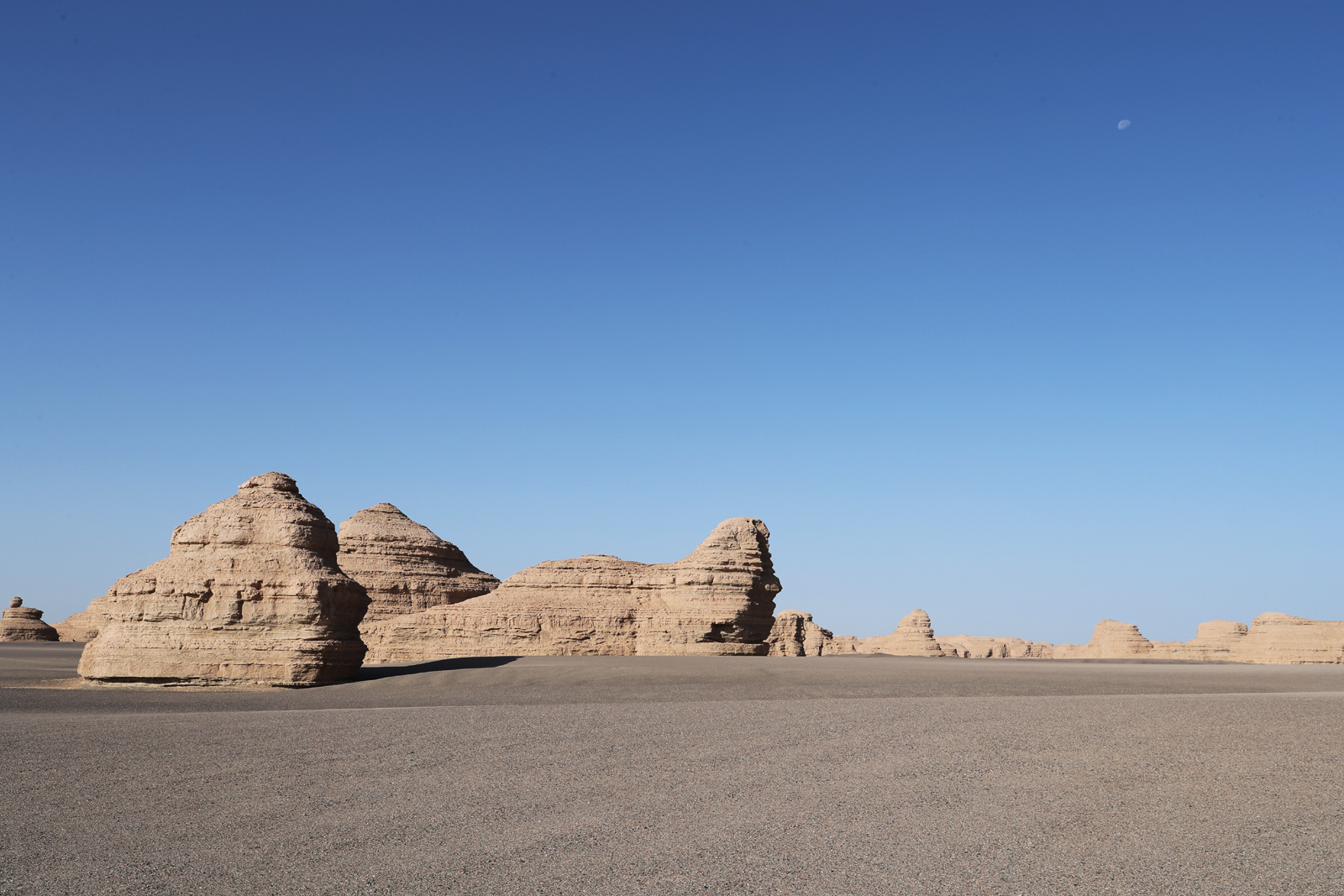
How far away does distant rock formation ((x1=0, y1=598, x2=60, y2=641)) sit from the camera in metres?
59.4

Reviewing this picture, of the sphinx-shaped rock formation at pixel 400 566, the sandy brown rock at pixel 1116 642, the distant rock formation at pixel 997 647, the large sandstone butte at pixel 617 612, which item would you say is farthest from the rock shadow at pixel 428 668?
the distant rock formation at pixel 997 647

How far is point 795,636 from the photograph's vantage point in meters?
56.8

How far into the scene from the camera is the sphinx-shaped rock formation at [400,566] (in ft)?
165

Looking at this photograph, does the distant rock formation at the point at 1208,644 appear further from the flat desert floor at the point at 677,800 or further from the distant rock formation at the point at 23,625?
the distant rock formation at the point at 23,625

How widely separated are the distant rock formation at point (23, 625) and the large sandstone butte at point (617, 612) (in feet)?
104

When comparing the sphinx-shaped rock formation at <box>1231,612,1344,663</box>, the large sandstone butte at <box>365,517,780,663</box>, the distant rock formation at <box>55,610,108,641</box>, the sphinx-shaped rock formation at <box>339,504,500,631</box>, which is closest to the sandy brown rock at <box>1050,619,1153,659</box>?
the sphinx-shaped rock formation at <box>1231,612,1344,663</box>

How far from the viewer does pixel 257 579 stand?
22.2 m

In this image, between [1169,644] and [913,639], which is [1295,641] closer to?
[1169,644]

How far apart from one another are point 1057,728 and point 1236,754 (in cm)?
223

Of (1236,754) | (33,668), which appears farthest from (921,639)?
(1236,754)

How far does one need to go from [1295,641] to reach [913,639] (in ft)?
116

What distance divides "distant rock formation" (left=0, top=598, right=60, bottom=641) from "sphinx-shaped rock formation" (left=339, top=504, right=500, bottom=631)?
2549cm

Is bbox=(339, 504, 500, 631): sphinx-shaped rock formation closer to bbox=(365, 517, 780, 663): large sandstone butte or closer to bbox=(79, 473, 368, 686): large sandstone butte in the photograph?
bbox=(365, 517, 780, 663): large sandstone butte

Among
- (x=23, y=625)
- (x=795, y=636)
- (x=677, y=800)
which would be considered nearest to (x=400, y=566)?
(x=795, y=636)
